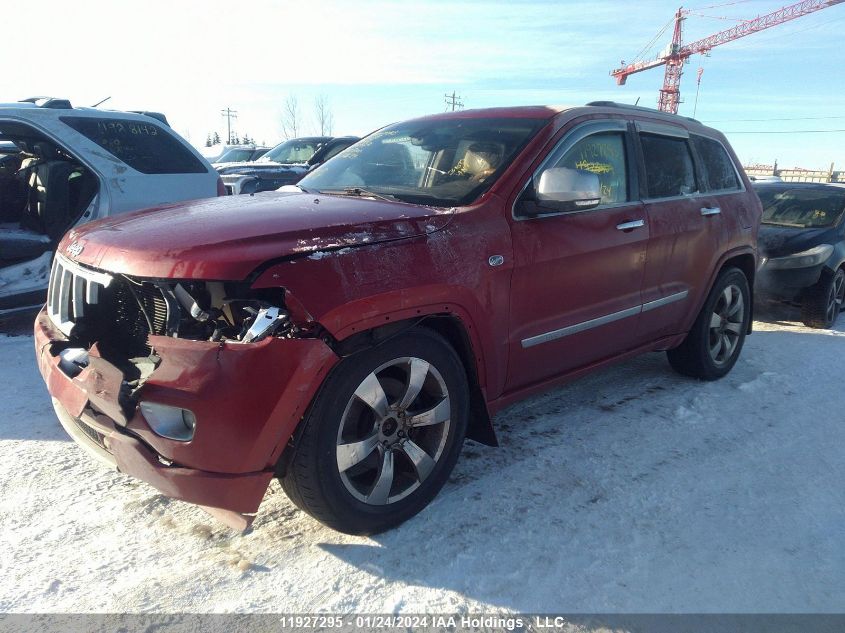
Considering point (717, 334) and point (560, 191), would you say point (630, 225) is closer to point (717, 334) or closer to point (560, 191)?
point (560, 191)

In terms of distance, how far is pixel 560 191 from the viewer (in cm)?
308

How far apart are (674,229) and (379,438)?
255cm

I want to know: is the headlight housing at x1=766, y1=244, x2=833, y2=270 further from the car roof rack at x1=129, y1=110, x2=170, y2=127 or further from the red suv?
the car roof rack at x1=129, y1=110, x2=170, y2=127

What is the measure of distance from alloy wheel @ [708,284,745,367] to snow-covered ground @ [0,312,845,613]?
3.12 ft

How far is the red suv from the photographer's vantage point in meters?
2.26

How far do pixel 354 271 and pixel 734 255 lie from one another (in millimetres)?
3455

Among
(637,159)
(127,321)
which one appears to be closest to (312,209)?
(127,321)

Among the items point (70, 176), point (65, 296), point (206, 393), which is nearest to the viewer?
point (206, 393)

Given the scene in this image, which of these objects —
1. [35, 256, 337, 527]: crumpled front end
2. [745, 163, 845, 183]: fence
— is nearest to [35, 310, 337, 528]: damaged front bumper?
[35, 256, 337, 527]: crumpled front end

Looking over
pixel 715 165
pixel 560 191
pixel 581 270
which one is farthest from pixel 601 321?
pixel 715 165

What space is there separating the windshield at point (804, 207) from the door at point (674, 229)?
3.42m

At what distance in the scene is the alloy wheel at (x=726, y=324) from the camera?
479cm

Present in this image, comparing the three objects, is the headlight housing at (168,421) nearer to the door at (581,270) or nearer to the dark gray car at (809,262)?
the door at (581,270)

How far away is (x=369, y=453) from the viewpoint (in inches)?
103
